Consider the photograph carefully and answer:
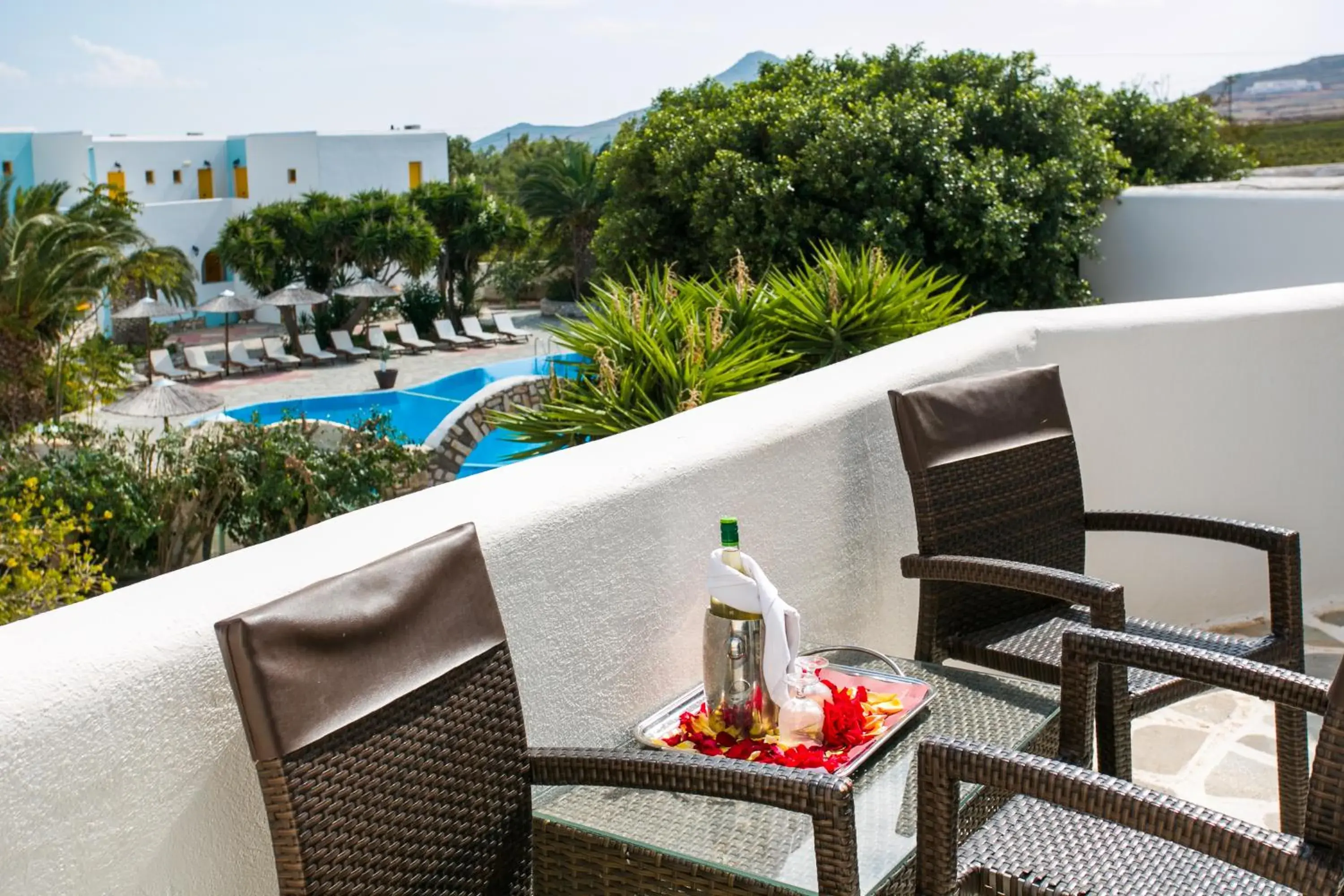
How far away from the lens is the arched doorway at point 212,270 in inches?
1692

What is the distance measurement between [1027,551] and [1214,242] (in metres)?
7.27

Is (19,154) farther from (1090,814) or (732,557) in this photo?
(1090,814)

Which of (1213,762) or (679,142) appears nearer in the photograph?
(1213,762)

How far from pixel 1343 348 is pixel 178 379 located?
31.5 metres

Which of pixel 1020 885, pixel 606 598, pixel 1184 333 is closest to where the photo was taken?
pixel 1020 885

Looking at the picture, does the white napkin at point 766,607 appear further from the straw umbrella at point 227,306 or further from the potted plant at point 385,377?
the straw umbrella at point 227,306

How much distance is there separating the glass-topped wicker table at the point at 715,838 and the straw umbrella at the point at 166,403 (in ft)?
66.7

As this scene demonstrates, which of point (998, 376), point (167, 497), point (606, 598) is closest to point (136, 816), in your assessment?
point (606, 598)

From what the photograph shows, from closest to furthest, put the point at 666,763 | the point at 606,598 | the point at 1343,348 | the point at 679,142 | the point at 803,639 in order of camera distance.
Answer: the point at 666,763 < the point at 606,598 < the point at 803,639 < the point at 1343,348 < the point at 679,142

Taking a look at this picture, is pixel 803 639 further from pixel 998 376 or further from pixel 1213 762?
pixel 1213 762

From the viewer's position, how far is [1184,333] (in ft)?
12.6

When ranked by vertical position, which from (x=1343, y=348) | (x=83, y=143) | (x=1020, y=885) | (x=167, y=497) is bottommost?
(x=167, y=497)

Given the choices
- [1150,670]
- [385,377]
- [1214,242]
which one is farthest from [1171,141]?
[385,377]

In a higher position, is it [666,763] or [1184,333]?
[1184,333]
